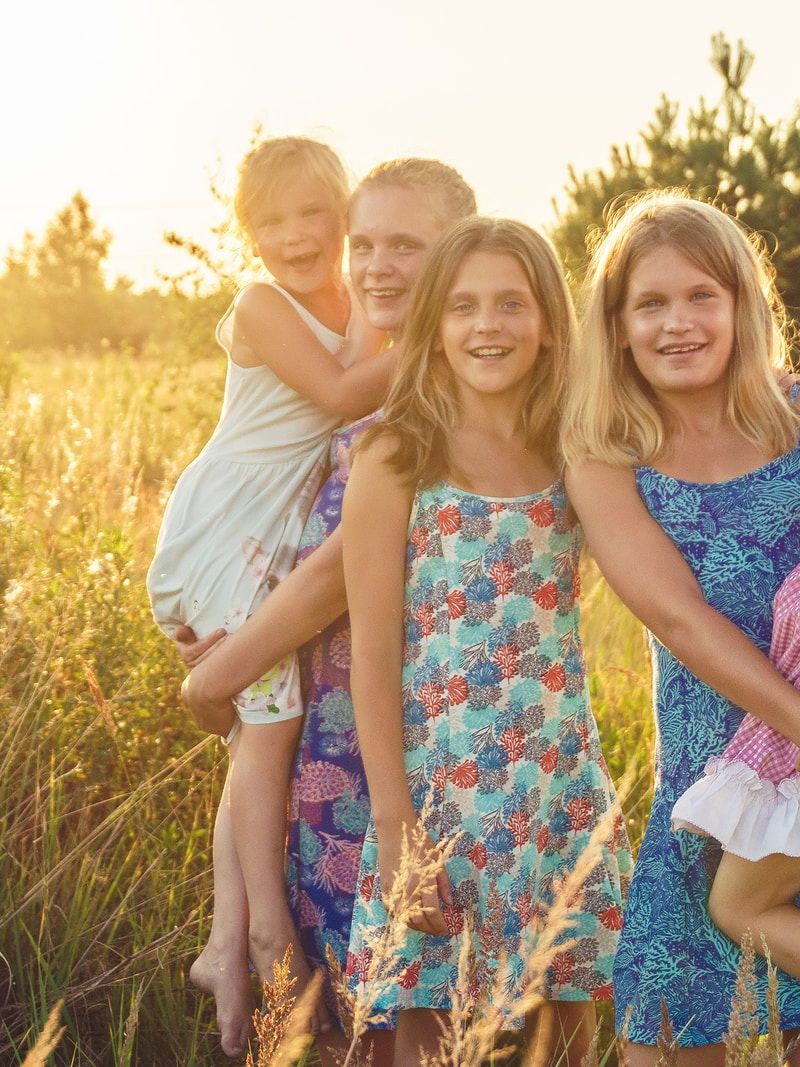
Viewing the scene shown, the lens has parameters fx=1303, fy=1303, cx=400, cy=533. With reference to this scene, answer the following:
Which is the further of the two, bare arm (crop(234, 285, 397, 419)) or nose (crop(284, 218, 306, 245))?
nose (crop(284, 218, 306, 245))

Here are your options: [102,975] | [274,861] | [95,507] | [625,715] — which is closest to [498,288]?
[274,861]

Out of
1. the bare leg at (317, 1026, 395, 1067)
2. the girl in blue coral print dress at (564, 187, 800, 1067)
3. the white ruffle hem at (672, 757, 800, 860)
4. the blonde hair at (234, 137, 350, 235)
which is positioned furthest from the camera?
the blonde hair at (234, 137, 350, 235)

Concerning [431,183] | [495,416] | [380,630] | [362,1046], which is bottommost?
[362,1046]

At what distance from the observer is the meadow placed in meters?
2.85

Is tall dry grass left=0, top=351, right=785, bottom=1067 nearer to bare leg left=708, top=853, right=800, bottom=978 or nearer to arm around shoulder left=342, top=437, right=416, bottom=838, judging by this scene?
bare leg left=708, top=853, right=800, bottom=978

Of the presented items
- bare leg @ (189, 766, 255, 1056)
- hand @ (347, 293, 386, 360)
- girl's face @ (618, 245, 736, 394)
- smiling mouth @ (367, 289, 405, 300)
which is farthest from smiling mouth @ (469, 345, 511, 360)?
bare leg @ (189, 766, 255, 1056)

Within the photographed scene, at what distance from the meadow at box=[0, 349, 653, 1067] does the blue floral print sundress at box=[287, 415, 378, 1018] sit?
1.08 ft

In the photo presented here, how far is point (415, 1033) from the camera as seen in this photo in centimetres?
252

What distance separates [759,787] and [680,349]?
0.82m

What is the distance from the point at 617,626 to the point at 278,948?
97.1 inches

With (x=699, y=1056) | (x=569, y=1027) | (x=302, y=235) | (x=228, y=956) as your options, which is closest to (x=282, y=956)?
(x=228, y=956)

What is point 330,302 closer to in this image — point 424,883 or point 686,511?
point 686,511

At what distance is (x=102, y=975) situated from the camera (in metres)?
2.75

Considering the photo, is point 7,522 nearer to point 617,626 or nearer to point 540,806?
point 540,806
